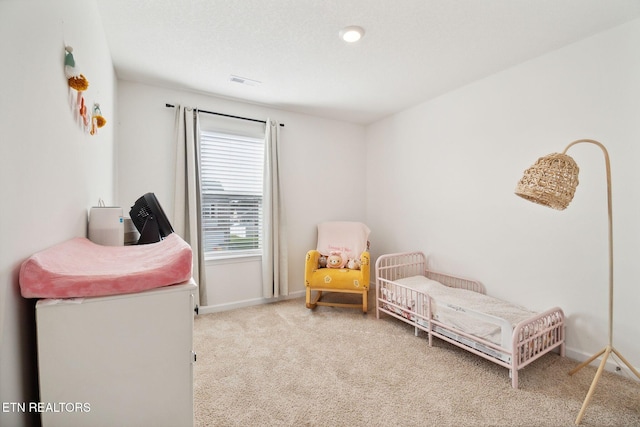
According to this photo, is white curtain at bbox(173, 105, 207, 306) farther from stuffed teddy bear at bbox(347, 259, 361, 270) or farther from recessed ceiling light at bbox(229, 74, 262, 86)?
stuffed teddy bear at bbox(347, 259, 361, 270)

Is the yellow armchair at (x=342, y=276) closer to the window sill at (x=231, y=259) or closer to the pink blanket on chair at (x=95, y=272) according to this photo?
the window sill at (x=231, y=259)

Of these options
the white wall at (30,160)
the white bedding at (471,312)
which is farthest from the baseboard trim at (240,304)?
the white wall at (30,160)

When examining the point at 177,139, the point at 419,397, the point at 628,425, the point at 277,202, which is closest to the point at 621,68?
the point at 628,425

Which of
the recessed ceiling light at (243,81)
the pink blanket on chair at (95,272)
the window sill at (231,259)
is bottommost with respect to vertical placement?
the window sill at (231,259)

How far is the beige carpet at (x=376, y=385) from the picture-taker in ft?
4.95

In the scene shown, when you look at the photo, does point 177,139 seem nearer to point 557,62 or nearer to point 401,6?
point 401,6

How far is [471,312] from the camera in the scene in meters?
2.03

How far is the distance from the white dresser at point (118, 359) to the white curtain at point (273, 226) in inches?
96.0

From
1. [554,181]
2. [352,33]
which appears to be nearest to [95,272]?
[352,33]

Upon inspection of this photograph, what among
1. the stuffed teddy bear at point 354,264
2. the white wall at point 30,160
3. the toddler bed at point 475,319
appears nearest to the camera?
the white wall at point 30,160

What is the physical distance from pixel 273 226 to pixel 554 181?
8.58ft

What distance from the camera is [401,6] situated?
1.70 metres

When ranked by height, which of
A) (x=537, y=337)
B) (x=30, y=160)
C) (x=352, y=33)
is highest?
(x=352, y=33)

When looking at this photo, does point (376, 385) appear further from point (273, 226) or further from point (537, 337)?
point (273, 226)
